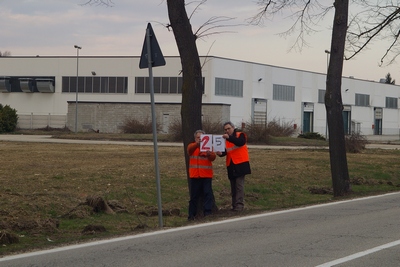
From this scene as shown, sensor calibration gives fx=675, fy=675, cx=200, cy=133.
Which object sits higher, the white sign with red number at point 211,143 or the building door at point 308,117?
the building door at point 308,117

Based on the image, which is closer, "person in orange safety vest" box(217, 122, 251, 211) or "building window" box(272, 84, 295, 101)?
"person in orange safety vest" box(217, 122, 251, 211)

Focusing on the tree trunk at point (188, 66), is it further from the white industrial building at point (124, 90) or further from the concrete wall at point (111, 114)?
the concrete wall at point (111, 114)

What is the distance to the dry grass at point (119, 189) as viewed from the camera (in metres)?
12.1

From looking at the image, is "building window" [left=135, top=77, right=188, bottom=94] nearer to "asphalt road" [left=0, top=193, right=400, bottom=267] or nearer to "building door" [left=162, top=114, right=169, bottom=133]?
"building door" [left=162, top=114, right=169, bottom=133]

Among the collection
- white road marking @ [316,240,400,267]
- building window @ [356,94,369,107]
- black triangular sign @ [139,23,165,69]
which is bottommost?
white road marking @ [316,240,400,267]

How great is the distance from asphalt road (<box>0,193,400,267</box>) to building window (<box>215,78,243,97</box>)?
57.0 meters

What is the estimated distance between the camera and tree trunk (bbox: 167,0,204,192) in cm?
1327

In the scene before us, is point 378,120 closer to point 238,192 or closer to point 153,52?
point 238,192

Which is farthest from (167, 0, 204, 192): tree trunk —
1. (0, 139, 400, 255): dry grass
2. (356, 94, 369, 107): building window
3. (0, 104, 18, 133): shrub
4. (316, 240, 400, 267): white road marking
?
(356, 94, 369, 107): building window

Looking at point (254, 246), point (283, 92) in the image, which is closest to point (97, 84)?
point (283, 92)

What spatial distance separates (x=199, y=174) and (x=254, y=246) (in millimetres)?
3470

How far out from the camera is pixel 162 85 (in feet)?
231

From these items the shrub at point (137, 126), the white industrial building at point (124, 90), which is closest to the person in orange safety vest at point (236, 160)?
the shrub at point (137, 126)

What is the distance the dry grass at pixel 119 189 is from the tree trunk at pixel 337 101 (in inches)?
26.5
